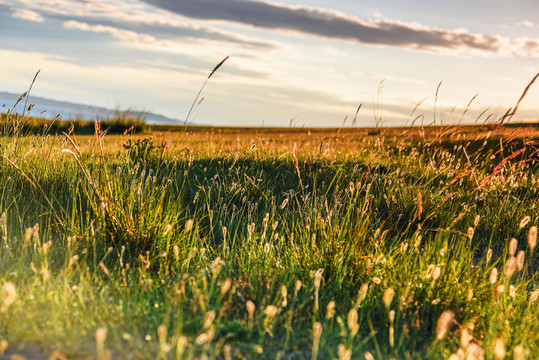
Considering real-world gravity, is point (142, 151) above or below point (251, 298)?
above

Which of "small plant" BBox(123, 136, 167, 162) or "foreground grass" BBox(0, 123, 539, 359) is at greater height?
"small plant" BBox(123, 136, 167, 162)

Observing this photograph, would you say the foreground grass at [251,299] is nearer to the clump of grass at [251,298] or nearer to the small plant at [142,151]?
the clump of grass at [251,298]

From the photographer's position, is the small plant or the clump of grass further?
the small plant

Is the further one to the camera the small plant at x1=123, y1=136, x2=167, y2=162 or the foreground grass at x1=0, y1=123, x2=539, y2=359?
the small plant at x1=123, y1=136, x2=167, y2=162

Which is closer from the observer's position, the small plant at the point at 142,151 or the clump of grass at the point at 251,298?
the clump of grass at the point at 251,298

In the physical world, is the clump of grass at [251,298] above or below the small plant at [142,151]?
below

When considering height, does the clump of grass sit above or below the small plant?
below

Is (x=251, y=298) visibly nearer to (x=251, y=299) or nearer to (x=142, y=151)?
(x=251, y=299)

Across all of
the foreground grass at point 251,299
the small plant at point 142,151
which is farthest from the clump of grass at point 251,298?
the small plant at point 142,151

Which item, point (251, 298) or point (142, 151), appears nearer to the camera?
point (251, 298)

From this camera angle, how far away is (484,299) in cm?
335

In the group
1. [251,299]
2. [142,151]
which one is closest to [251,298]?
[251,299]

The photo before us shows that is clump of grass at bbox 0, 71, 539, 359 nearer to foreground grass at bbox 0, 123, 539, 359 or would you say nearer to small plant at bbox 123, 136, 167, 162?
foreground grass at bbox 0, 123, 539, 359

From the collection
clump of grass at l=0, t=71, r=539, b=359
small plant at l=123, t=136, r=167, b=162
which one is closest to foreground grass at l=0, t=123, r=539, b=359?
clump of grass at l=0, t=71, r=539, b=359
